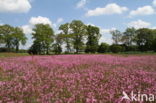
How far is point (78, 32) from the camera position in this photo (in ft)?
239

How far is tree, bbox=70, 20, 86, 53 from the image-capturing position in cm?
7175

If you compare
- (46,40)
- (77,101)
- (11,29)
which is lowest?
(77,101)

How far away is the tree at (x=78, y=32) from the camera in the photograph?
71.8 metres

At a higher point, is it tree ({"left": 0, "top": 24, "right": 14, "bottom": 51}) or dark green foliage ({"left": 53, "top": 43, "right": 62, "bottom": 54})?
tree ({"left": 0, "top": 24, "right": 14, "bottom": 51})

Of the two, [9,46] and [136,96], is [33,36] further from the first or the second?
[136,96]

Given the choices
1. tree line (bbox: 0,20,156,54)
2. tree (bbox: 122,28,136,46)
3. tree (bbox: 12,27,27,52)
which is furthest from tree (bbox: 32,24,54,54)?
tree (bbox: 122,28,136,46)

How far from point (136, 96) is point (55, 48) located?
216 ft

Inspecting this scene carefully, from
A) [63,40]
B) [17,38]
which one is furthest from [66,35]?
[17,38]

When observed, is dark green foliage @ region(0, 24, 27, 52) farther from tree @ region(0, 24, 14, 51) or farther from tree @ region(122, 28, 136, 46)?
tree @ region(122, 28, 136, 46)

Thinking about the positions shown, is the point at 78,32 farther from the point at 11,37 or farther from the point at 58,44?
the point at 11,37

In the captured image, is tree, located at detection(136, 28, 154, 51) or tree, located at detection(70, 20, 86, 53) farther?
tree, located at detection(136, 28, 154, 51)

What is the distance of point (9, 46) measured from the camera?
85.3 m

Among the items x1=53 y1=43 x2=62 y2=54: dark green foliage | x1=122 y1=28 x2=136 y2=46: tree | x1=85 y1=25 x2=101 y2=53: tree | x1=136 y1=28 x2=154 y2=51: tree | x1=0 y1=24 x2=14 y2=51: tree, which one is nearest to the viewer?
x1=53 y1=43 x2=62 y2=54: dark green foliage

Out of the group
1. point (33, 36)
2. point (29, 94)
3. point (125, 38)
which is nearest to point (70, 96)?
point (29, 94)
